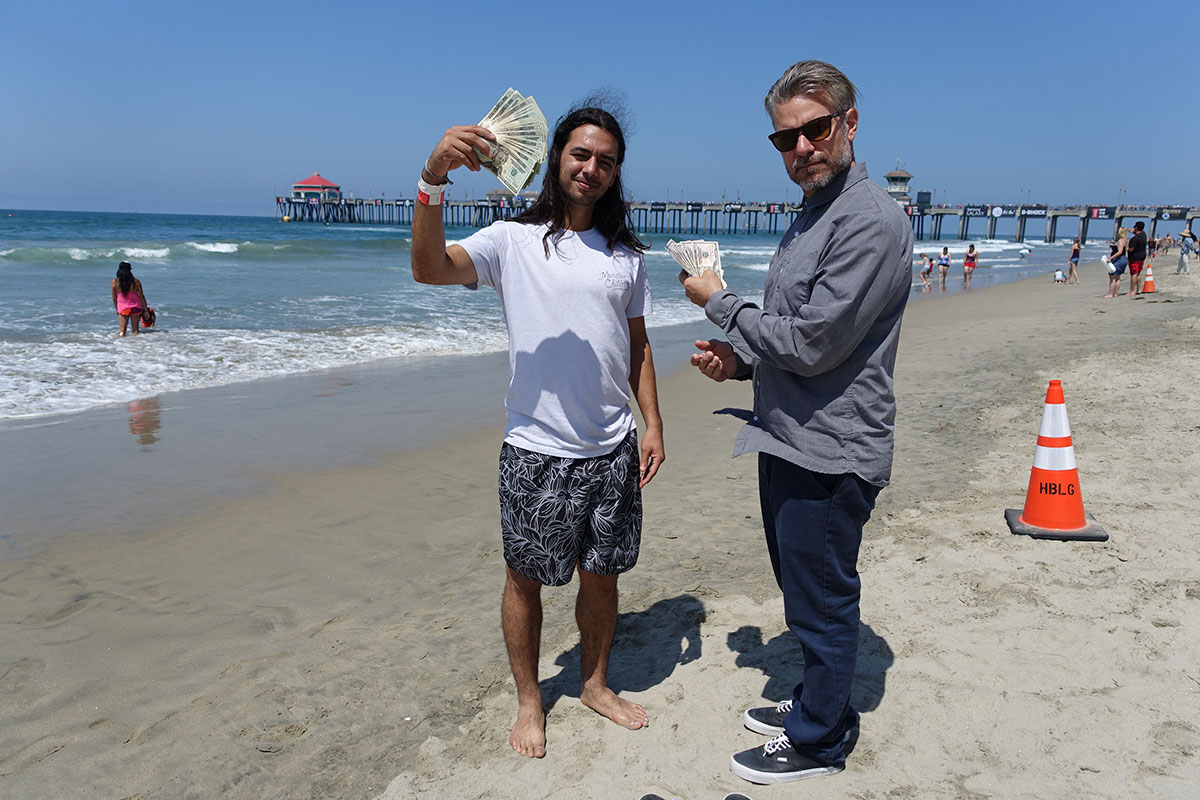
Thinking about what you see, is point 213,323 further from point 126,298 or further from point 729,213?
point 729,213

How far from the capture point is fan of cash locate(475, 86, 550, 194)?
7.22 ft

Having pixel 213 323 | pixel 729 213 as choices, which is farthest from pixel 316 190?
pixel 213 323

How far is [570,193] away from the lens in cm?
242

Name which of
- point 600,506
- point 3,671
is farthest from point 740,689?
point 3,671

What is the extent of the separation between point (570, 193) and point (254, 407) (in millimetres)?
5764

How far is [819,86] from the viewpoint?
2039 millimetres

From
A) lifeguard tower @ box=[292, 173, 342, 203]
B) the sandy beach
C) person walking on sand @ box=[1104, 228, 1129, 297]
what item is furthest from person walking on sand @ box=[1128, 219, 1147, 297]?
lifeguard tower @ box=[292, 173, 342, 203]

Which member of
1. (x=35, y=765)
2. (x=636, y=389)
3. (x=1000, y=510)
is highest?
(x=636, y=389)

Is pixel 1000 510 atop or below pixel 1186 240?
below

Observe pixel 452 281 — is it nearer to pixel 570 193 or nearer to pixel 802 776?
pixel 570 193

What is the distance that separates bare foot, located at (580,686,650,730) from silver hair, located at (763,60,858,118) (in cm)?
191

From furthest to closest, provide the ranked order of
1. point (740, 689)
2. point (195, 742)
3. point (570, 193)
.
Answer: point (740, 689)
point (195, 742)
point (570, 193)

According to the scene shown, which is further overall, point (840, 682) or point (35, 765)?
point (35, 765)

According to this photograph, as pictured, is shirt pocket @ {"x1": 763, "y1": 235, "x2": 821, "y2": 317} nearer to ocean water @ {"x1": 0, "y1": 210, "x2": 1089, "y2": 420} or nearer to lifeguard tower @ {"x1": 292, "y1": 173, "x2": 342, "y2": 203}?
ocean water @ {"x1": 0, "y1": 210, "x2": 1089, "y2": 420}
